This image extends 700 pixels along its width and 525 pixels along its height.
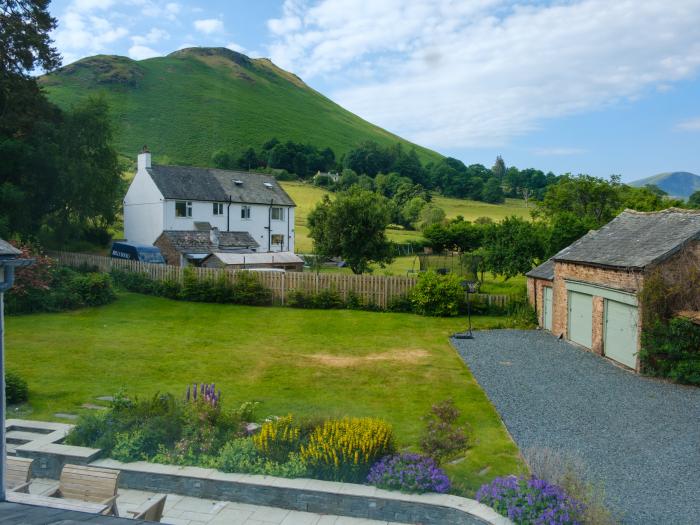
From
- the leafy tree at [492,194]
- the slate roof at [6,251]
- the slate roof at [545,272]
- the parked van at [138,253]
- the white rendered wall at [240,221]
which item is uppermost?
the leafy tree at [492,194]

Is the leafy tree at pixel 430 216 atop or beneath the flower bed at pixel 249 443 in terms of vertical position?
atop

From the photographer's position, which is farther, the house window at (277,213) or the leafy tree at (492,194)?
the leafy tree at (492,194)

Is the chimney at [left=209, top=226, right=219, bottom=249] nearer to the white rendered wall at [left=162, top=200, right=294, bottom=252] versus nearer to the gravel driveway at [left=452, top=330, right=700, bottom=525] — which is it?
the white rendered wall at [left=162, top=200, right=294, bottom=252]

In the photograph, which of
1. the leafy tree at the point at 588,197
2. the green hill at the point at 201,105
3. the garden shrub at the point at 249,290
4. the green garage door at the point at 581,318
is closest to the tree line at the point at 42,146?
the garden shrub at the point at 249,290

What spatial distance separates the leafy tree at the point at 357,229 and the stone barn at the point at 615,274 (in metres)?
13.4

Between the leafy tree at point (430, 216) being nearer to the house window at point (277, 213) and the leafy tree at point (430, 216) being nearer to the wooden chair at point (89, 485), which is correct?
the house window at point (277, 213)

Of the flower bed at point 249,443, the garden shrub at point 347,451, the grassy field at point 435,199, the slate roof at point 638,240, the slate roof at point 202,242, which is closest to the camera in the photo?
the flower bed at point 249,443

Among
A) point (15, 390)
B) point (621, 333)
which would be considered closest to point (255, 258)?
point (15, 390)

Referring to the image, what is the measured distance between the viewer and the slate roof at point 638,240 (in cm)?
1555

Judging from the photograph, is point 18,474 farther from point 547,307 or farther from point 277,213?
point 277,213

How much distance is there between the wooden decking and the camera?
430 cm

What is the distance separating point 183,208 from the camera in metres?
40.6

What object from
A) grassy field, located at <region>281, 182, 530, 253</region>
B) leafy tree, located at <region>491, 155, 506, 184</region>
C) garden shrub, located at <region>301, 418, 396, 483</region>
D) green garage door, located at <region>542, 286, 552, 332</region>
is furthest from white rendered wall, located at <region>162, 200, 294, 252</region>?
leafy tree, located at <region>491, 155, 506, 184</region>

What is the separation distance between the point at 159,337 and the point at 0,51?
80.4 ft
